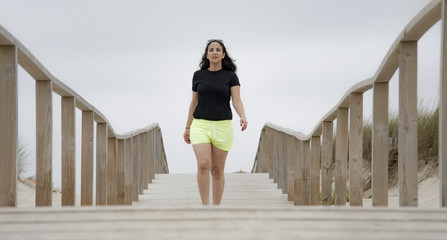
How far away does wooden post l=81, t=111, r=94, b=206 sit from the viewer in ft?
22.5

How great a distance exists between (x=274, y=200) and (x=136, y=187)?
2.01 meters

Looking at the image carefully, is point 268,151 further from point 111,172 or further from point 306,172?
point 111,172

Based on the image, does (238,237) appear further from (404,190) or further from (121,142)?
(121,142)

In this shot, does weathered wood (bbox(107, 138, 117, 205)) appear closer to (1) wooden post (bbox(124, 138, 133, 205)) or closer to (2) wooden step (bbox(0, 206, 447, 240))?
(1) wooden post (bbox(124, 138, 133, 205))

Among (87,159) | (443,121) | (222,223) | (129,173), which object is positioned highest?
(443,121)

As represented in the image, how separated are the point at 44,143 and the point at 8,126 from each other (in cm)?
76

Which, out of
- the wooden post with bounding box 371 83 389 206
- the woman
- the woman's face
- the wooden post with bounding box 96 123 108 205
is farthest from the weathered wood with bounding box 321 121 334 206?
the wooden post with bounding box 96 123 108 205

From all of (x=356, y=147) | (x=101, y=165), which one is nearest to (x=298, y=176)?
(x=101, y=165)

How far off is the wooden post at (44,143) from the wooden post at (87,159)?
1.31 metres

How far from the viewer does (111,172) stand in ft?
28.1

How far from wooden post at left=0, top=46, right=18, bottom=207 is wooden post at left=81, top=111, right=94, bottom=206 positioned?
2141mm

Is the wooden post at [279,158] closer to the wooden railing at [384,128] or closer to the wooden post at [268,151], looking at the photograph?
the wooden post at [268,151]

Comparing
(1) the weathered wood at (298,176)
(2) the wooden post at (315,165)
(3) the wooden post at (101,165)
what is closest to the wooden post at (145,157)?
(1) the weathered wood at (298,176)

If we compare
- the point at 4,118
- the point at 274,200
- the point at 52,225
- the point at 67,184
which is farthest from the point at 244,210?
the point at 274,200
